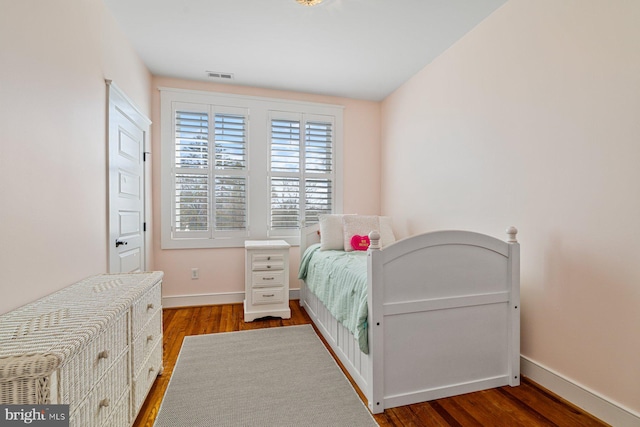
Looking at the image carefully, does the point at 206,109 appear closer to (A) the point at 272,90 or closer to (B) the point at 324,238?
(A) the point at 272,90

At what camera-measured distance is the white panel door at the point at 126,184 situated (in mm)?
2242

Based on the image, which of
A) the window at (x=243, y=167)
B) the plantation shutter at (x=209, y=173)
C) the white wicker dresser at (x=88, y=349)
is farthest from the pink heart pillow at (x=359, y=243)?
the white wicker dresser at (x=88, y=349)

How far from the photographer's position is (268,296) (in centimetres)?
306

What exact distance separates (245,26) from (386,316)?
7.84ft

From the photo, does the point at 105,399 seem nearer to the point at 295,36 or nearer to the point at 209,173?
the point at 209,173

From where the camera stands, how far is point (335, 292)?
2.22 m

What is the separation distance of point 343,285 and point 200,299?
209 centimetres

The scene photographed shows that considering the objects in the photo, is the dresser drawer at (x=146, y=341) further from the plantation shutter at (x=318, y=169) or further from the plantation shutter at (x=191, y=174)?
the plantation shutter at (x=318, y=169)

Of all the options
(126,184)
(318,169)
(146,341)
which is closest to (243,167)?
(318,169)

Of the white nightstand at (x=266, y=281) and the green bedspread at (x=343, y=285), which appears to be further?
the white nightstand at (x=266, y=281)

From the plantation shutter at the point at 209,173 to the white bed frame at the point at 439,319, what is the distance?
86.5 inches

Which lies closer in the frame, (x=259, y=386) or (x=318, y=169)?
(x=259, y=386)

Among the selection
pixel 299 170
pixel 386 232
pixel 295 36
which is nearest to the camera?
pixel 295 36

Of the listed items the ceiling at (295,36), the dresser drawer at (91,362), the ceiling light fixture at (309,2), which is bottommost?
the dresser drawer at (91,362)
